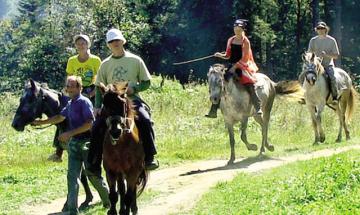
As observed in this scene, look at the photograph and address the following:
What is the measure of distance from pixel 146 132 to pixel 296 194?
2.37 m

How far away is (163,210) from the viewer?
38.1ft

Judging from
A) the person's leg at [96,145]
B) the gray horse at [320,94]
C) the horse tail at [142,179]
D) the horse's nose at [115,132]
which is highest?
the horse's nose at [115,132]

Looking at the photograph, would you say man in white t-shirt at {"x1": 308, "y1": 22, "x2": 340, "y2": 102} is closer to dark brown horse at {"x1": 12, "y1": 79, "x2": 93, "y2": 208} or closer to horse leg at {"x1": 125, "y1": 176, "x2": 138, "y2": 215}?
dark brown horse at {"x1": 12, "y1": 79, "x2": 93, "y2": 208}

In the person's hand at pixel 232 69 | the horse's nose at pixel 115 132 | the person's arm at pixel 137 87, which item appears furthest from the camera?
the person's hand at pixel 232 69

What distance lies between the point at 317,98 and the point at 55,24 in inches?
1747

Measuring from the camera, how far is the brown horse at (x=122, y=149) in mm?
9469

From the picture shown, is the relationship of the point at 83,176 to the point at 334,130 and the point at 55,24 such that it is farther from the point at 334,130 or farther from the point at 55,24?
the point at 55,24

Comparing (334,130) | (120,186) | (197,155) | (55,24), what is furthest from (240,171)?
(55,24)

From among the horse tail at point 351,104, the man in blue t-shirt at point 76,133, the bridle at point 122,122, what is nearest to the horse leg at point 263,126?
the horse tail at point 351,104

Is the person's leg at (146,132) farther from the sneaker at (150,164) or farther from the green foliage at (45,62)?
the green foliage at (45,62)

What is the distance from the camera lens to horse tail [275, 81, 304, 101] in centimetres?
1905

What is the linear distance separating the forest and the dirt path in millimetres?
32475

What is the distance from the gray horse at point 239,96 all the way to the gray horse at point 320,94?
47 centimetres

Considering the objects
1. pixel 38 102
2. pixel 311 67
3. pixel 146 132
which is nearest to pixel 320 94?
pixel 311 67
